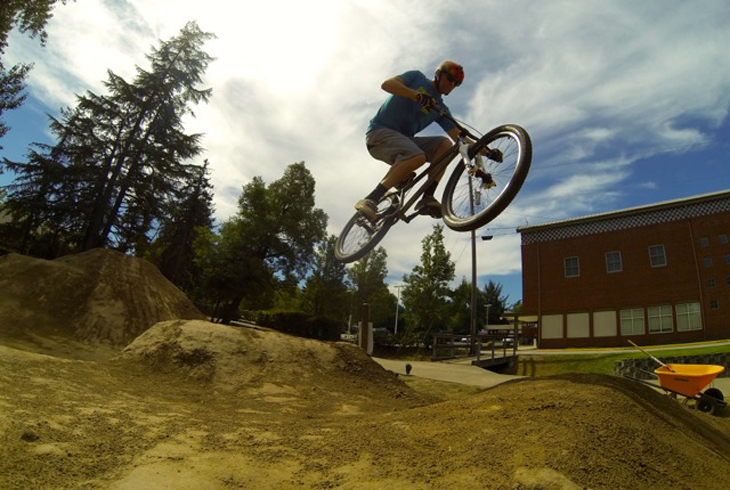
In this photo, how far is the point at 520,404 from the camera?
164 inches

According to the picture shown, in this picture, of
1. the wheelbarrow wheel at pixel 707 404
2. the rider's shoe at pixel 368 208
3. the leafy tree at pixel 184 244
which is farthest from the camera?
the leafy tree at pixel 184 244

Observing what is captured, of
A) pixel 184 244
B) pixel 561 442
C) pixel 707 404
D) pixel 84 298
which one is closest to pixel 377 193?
pixel 561 442

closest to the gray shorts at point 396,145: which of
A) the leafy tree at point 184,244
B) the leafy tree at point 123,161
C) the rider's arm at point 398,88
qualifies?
the rider's arm at point 398,88

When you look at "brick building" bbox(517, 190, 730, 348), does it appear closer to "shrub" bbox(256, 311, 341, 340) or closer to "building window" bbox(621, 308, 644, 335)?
"building window" bbox(621, 308, 644, 335)

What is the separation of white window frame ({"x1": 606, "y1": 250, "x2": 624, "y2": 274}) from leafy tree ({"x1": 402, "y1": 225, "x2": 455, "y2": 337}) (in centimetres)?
1087

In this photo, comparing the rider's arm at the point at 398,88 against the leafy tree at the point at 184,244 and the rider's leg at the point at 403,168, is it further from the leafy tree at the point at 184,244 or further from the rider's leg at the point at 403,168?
the leafy tree at the point at 184,244

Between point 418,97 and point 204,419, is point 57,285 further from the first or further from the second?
point 418,97

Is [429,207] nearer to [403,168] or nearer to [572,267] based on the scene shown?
[403,168]

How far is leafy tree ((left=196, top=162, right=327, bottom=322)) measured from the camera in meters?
27.9

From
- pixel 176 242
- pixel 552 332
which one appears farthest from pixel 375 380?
pixel 176 242

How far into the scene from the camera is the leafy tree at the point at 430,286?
30.9 meters

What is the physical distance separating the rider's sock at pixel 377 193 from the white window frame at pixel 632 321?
27.1m

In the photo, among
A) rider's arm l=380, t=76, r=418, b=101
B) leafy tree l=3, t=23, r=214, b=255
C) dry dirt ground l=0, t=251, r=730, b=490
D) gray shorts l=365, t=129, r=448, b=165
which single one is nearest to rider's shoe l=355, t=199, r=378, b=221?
gray shorts l=365, t=129, r=448, b=165

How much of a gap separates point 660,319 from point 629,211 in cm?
752
